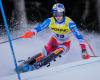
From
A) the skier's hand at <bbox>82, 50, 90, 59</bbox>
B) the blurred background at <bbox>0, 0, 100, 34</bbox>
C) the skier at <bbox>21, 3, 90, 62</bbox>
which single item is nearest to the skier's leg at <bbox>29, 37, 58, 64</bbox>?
the skier at <bbox>21, 3, 90, 62</bbox>

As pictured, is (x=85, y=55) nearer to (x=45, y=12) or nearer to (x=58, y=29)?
(x=58, y=29)

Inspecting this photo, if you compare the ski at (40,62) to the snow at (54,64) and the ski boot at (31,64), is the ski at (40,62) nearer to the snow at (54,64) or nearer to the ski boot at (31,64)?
the ski boot at (31,64)

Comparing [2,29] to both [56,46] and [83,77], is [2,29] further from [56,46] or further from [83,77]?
[83,77]

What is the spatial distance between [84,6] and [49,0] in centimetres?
81

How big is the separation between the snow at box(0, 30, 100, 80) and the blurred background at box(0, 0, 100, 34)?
1.71ft

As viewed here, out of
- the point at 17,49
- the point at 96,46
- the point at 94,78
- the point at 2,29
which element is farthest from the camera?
the point at 2,29

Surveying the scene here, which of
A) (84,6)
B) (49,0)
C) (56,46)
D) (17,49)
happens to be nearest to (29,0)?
(49,0)

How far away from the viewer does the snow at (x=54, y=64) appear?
5145 mm

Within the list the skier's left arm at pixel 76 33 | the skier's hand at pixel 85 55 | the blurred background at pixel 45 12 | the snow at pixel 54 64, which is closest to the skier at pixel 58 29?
the skier's left arm at pixel 76 33

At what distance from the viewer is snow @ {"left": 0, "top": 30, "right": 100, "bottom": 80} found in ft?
16.9

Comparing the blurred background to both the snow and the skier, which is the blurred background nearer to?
the snow

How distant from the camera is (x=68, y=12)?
939 cm

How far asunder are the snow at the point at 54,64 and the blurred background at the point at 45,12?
520 millimetres

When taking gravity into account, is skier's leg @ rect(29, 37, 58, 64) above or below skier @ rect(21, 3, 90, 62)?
below
